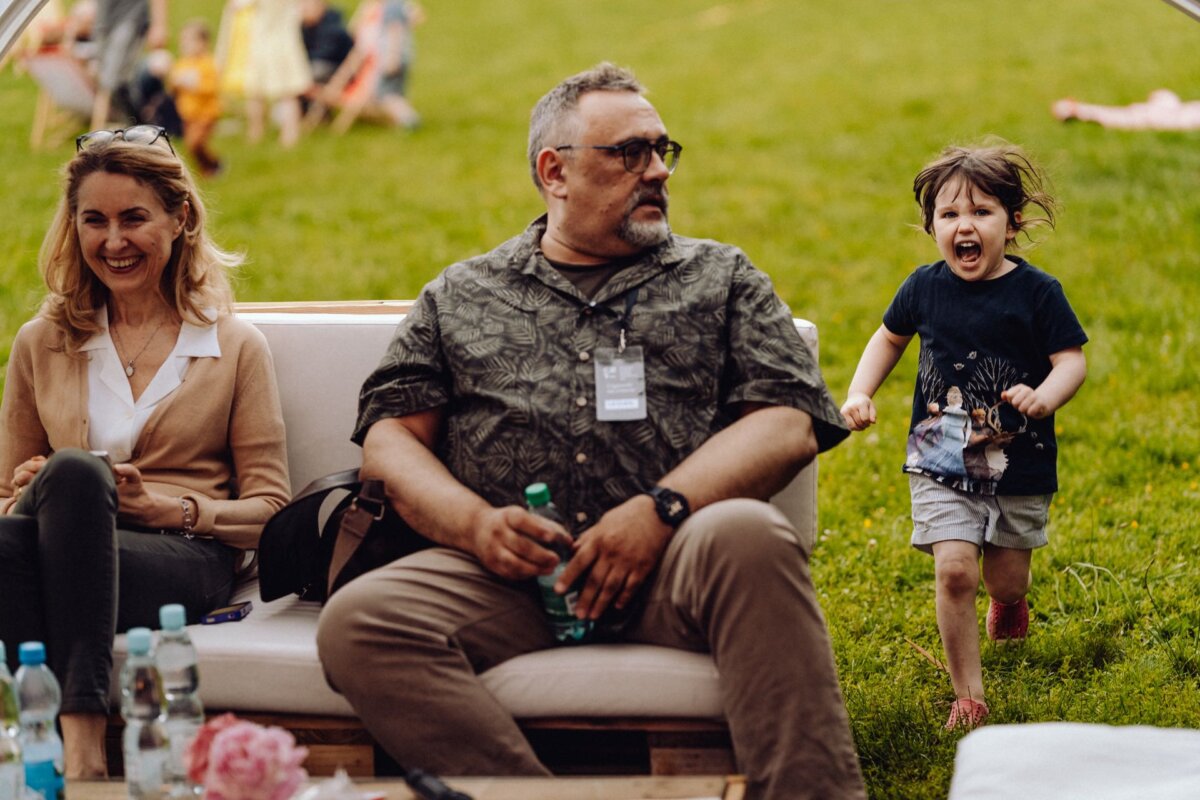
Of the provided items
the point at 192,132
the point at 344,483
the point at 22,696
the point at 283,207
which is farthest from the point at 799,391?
the point at 192,132

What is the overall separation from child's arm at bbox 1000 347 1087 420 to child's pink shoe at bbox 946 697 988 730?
738 millimetres

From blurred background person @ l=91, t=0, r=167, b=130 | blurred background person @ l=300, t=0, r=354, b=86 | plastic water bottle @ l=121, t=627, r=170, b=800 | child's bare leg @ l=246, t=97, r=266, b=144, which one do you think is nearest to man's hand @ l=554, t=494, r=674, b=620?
plastic water bottle @ l=121, t=627, r=170, b=800

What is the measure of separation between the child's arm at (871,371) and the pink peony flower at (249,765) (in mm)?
1749

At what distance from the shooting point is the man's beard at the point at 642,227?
135 inches

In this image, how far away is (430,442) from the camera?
342cm

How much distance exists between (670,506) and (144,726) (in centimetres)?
114

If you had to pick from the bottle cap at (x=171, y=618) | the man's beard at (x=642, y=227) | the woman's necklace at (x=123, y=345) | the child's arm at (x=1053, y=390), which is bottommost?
the bottle cap at (x=171, y=618)

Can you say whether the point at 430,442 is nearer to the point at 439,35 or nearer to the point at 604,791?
the point at 604,791

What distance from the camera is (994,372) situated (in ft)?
11.4

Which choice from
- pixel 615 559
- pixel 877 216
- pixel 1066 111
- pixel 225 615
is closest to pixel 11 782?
pixel 225 615

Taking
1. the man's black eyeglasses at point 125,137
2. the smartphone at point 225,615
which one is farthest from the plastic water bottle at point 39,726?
the man's black eyeglasses at point 125,137

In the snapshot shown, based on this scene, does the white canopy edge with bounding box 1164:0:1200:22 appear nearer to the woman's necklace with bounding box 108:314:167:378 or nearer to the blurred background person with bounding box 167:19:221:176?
the woman's necklace with bounding box 108:314:167:378

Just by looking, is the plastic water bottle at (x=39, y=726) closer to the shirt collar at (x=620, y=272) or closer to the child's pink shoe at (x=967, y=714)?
the shirt collar at (x=620, y=272)

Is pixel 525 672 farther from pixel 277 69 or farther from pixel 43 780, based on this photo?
pixel 277 69
